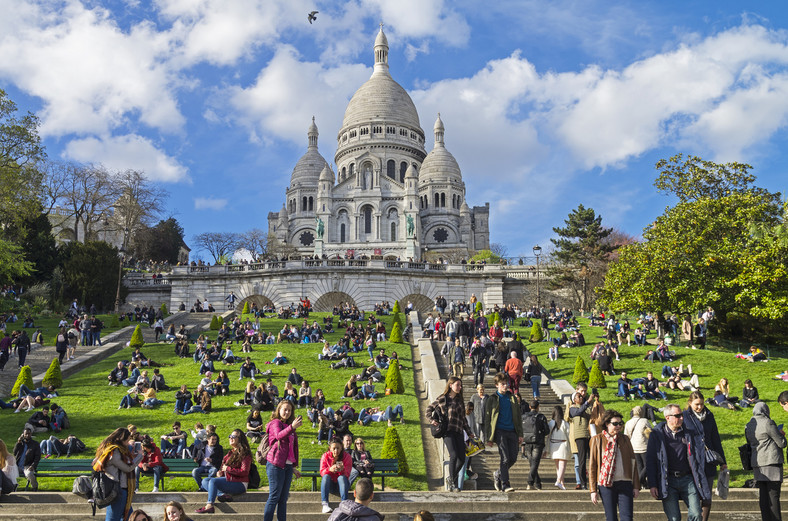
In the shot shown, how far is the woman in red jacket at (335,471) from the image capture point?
30.6ft

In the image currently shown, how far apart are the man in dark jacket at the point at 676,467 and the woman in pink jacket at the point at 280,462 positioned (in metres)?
4.09

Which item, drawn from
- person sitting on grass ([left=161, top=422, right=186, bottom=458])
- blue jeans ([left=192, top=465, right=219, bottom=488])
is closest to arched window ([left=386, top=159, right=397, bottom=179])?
person sitting on grass ([left=161, top=422, right=186, bottom=458])

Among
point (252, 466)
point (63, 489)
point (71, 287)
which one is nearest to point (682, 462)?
point (252, 466)

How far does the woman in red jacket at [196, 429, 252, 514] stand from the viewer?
377 inches

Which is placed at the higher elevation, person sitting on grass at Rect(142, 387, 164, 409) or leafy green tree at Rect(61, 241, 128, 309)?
leafy green tree at Rect(61, 241, 128, 309)

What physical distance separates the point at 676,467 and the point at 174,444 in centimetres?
994

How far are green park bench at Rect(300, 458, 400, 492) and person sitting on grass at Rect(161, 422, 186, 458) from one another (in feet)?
10.5

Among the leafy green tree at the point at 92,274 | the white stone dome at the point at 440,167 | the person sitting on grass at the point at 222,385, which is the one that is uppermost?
the white stone dome at the point at 440,167

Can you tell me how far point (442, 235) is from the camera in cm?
8638

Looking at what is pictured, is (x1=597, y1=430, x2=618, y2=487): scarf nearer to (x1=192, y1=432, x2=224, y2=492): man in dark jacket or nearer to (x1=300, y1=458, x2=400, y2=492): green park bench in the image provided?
Answer: (x1=300, y1=458, x2=400, y2=492): green park bench

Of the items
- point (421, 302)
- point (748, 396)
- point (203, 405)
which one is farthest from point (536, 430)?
point (421, 302)

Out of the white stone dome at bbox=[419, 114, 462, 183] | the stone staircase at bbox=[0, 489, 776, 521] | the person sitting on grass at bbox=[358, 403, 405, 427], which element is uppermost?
the white stone dome at bbox=[419, 114, 462, 183]

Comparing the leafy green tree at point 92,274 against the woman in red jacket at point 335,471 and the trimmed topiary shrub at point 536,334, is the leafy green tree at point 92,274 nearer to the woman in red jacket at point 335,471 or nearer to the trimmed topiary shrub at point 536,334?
the trimmed topiary shrub at point 536,334

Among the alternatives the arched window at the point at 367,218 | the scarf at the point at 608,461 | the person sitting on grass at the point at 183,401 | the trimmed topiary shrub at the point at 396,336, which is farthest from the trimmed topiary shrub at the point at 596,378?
the arched window at the point at 367,218
